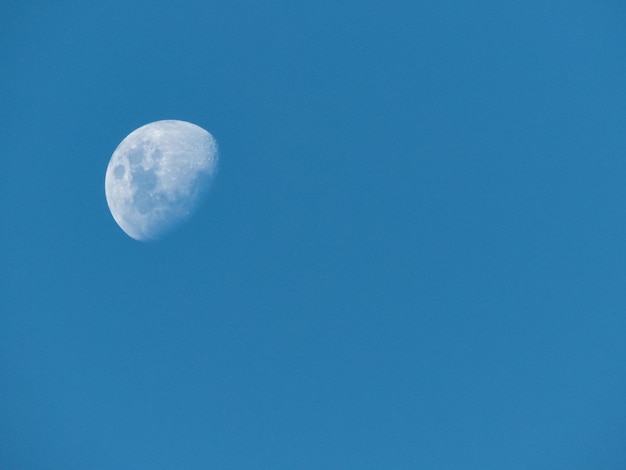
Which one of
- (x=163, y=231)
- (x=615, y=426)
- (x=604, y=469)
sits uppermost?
(x=163, y=231)

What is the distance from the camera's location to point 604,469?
14180 millimetres

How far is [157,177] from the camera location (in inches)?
564

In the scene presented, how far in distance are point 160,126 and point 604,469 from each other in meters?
12.5

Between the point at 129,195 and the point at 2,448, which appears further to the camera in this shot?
the point at 2,448

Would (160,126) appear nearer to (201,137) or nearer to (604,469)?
(201,137)

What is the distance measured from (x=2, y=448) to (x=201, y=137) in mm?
8763

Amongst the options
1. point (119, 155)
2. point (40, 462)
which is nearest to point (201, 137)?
point (119, 155)

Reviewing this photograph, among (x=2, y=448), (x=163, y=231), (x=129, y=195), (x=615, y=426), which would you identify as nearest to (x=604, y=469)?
(x=615, y=426)

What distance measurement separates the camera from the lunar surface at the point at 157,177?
14336 millimetres

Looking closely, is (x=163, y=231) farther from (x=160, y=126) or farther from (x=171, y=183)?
(x=160, y=126)

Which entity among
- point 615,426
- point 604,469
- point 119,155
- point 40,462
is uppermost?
point 119,155

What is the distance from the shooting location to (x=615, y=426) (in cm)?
1482

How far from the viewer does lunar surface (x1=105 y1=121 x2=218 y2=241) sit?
1434cm

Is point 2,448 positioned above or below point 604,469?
below
